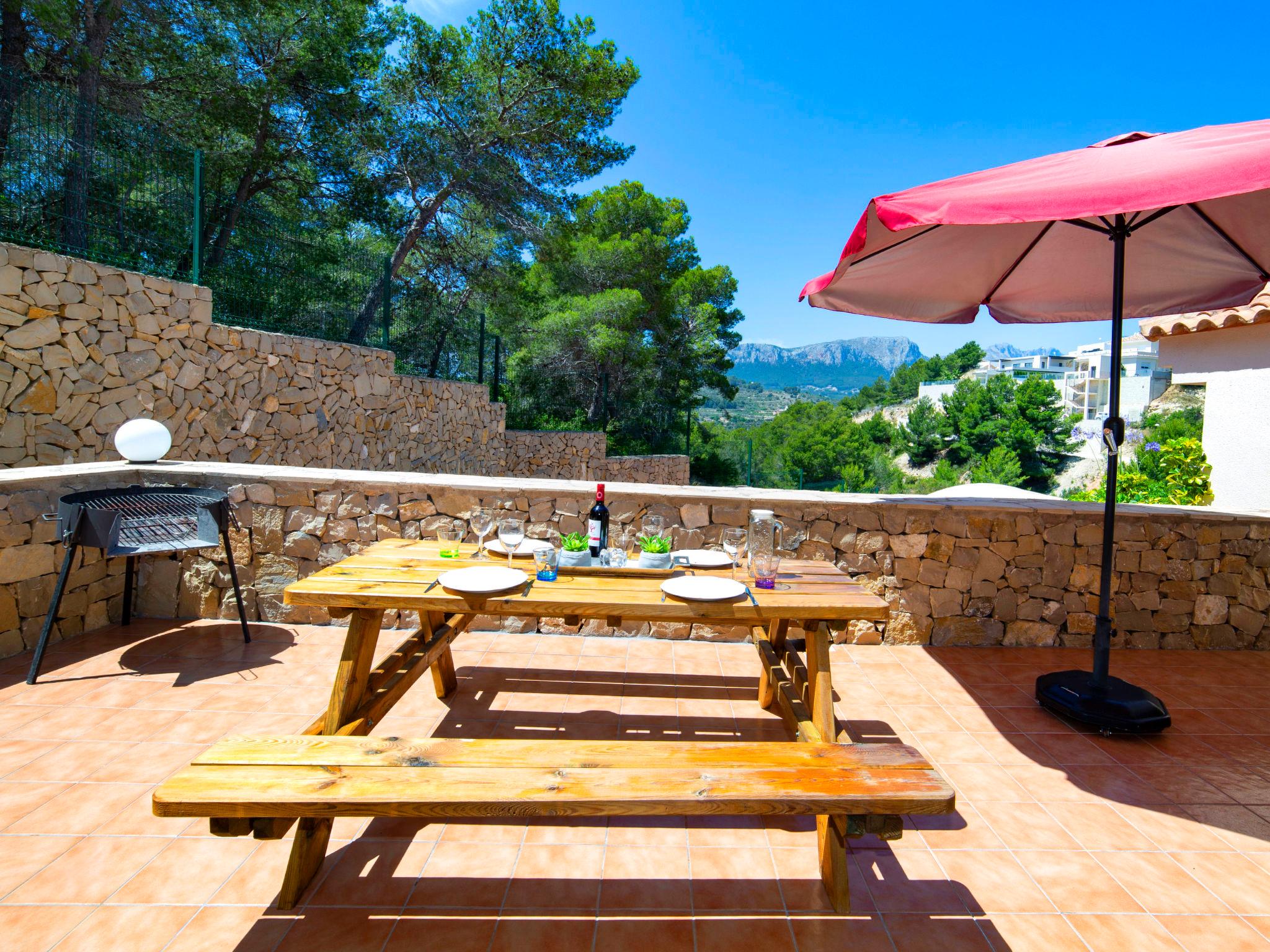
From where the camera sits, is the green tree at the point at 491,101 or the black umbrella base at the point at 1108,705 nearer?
the black umbrella base at the point at 1108,705

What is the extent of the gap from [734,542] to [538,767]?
3.86 ft

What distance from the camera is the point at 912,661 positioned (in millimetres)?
3406

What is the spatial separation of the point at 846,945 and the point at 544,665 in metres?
1.87

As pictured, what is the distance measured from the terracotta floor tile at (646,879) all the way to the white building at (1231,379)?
5887mm

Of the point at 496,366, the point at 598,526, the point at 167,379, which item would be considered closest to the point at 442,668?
the point at 598,526

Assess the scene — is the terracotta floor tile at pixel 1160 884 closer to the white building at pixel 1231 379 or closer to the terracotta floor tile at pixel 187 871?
the terracotta floor tile at pixel 187 871

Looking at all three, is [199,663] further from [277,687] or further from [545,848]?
[545,848]

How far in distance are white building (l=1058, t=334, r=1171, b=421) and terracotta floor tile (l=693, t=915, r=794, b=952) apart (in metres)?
51.9

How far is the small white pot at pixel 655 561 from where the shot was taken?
2311 millimetres

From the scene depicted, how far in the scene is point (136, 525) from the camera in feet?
9.65

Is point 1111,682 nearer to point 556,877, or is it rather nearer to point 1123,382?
point 556,877

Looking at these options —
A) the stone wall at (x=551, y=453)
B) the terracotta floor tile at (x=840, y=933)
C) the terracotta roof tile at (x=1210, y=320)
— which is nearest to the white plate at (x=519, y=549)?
the terracotta floor tile at (x=840, y=933)

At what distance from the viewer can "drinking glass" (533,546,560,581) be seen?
219 cm

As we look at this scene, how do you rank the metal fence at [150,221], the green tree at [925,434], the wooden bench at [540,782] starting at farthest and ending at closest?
the green tree at [925,434]
the metal fence at [150,221]
the wooden bench at [540,782]
